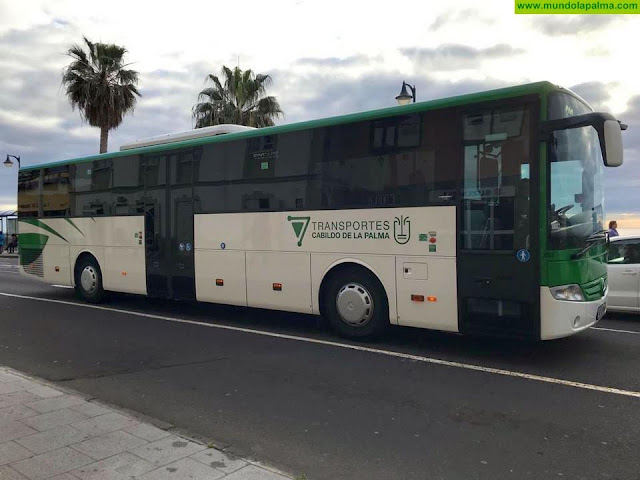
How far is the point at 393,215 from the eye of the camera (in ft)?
23.0

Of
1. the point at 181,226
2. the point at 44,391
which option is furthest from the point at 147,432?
the point at 181,226

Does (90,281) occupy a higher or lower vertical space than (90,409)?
higher

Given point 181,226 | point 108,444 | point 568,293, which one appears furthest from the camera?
point 181,226

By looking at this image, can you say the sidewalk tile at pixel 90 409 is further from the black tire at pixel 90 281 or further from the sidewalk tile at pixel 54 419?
the black tire at pixel 90 281

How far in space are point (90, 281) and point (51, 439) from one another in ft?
26.6

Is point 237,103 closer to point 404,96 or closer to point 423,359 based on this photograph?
point 404,96

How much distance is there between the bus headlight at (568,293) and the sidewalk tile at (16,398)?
549cm

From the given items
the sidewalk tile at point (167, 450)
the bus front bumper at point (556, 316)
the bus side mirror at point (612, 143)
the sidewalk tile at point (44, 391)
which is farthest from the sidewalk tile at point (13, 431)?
the bus side mirror at point (612, 143)

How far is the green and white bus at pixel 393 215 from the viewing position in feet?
19.4

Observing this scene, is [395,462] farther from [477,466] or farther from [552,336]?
[552,336]

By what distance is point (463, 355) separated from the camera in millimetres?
6699

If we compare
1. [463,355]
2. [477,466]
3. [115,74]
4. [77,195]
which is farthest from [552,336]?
[115,74]

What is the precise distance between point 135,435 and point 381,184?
448 centimetres

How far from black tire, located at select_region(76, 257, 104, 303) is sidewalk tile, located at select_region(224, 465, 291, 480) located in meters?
8.94
